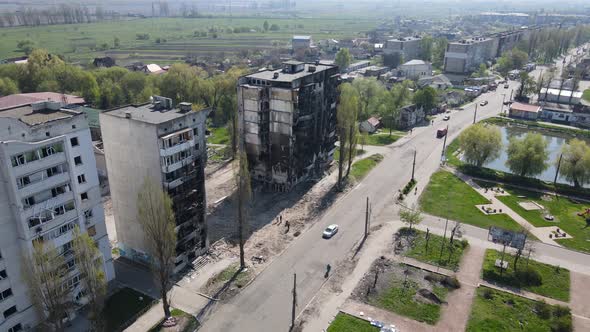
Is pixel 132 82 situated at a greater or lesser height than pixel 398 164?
→ greater

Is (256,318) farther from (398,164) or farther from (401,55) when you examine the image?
(401,55)

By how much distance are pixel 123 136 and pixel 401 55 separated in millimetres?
156627

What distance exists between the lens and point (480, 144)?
7662 cm

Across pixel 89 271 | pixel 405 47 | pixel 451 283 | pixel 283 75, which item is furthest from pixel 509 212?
pixel 405 47

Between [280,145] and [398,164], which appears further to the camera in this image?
[398,164]

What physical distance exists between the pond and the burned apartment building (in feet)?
119

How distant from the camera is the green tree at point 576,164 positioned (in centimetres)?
6938

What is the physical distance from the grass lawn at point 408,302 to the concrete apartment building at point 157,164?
2177 centimetres

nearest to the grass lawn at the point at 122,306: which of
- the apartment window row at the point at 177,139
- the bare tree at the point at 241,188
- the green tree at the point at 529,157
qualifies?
the bare tree at the point at 241,188

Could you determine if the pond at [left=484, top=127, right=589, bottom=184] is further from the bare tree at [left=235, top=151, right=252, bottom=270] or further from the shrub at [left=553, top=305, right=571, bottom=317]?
the bare tree at [left=235, top=151, right=252, bottom=270]

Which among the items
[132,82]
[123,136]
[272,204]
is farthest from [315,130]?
[132,82]

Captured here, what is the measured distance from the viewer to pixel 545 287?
45750mm

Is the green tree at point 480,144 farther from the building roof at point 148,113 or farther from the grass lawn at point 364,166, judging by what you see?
the building roof at point 148,113

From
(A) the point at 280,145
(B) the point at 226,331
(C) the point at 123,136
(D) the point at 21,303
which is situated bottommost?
(B) the point at 226,331
